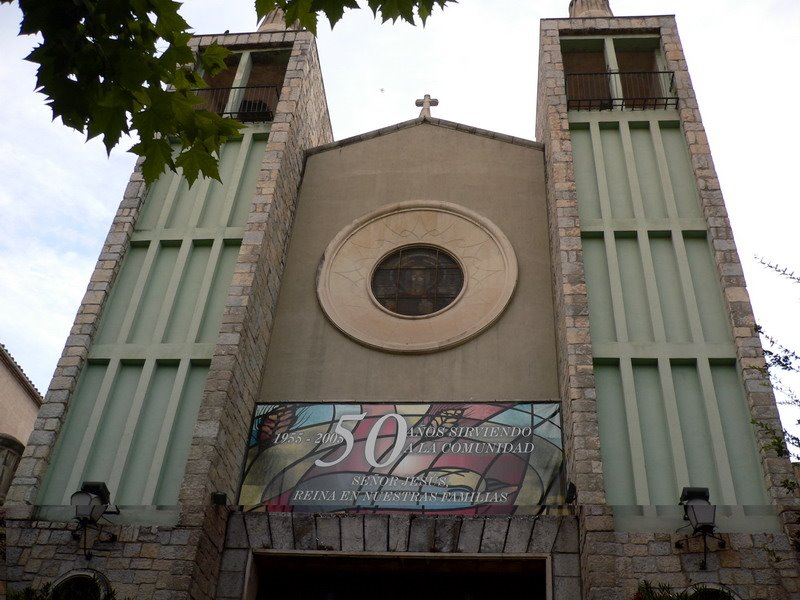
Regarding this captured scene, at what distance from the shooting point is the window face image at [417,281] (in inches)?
484

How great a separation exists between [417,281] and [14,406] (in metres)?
10.5

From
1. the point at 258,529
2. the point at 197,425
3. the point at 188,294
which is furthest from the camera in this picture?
the point at 188,294

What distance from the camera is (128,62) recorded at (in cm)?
466

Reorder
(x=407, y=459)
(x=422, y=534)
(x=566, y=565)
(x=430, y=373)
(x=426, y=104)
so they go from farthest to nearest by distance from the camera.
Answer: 1. (x=426, y=104)
2. (x=430, y=373)
3. (x=407, y=459)
4. (x=422, y=534)
5. (x=566, y=565)

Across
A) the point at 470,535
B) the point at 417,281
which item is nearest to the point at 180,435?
the point at 470,535

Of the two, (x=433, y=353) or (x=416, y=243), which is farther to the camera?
(x=416, y=243)

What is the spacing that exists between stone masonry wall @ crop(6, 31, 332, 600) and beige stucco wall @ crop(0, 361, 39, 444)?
6.87 meters

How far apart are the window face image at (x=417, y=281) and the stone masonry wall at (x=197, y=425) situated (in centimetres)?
167

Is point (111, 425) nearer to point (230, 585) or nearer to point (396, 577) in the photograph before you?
point (230, 585)

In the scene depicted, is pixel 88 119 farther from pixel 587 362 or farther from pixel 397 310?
pixel 397 310

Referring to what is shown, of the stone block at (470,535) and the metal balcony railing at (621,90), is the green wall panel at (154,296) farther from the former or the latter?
the metal balcony railing at (621,90)

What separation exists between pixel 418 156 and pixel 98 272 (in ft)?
18.2

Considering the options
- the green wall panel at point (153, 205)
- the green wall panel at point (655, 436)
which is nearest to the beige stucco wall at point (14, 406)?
the green wall panel at point (153, 205)

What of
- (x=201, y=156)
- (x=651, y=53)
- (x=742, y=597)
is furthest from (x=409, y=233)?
(x=201, y=156)
